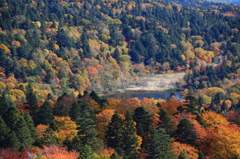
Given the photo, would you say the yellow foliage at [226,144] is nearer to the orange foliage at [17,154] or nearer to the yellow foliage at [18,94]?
the orange foliage at [17,154]

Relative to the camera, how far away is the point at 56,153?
45375 millimetres

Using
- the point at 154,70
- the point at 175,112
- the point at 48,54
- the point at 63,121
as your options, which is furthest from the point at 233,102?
the point at 154,70

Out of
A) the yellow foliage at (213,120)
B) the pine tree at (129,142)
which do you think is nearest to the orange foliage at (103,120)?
the pine tree at (129,142)

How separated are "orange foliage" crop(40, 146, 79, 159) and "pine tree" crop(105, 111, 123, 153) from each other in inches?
419

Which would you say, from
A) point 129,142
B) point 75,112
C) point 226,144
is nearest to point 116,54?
point 75,112

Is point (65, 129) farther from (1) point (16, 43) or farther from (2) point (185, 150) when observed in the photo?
(1) point (16, 43)

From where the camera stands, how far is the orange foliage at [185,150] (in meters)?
54.7

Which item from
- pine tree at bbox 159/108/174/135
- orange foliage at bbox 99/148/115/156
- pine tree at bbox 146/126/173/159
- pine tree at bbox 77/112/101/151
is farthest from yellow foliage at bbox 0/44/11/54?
pine tree at bbox 146/126/173/159

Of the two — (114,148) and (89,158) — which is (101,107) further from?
(89,158)

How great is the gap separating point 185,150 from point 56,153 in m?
18.2

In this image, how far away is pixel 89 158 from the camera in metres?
42.4

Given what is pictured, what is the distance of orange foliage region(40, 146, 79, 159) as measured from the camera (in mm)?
42844

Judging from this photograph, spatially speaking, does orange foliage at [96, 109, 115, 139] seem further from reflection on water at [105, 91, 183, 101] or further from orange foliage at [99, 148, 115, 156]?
reflection on water at [105, 91, 183, 101]

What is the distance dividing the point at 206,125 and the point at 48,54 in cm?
10156
